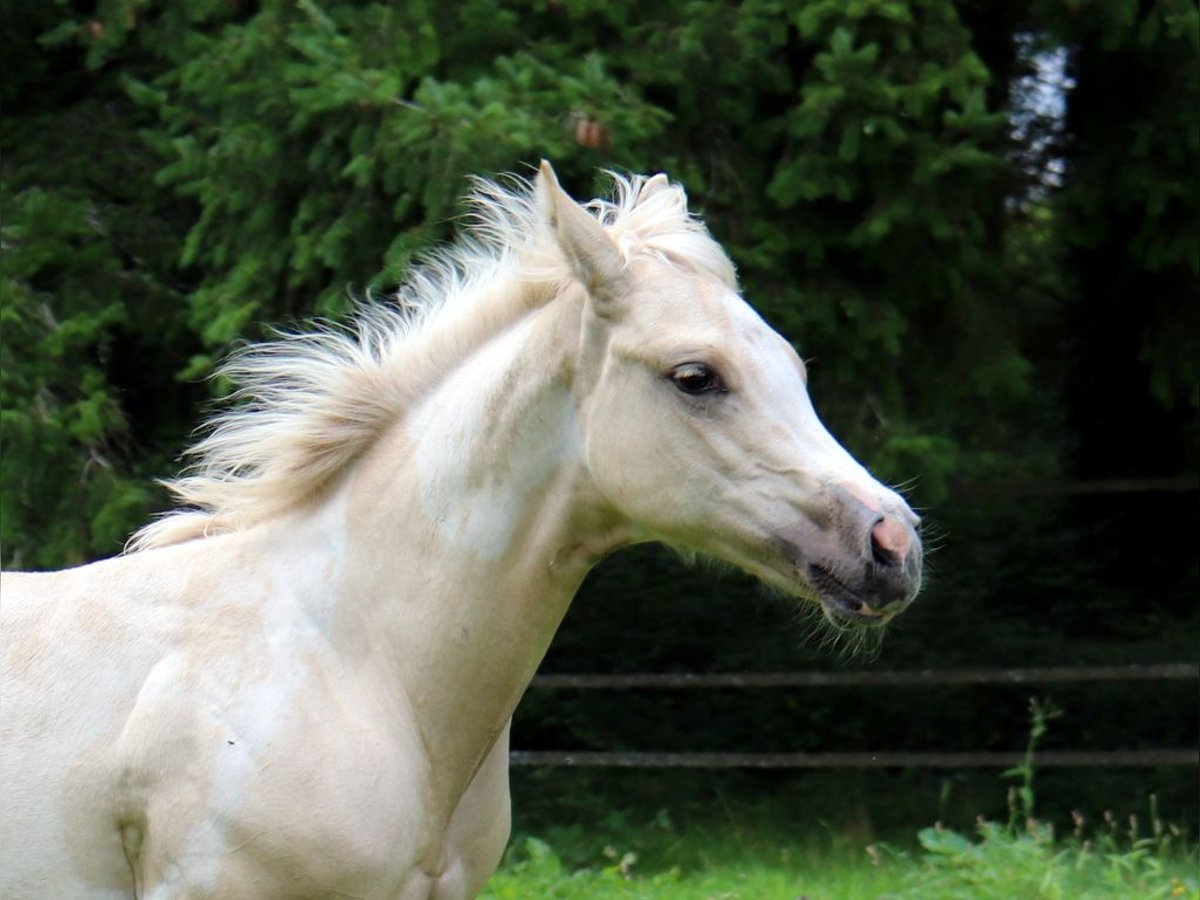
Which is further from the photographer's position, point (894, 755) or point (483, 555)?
point (894, 755)

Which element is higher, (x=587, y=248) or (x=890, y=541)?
(x=587, y=248)

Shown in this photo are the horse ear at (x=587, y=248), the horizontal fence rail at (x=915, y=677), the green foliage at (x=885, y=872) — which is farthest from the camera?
the horizontal fence rail at (x=915, y=677)

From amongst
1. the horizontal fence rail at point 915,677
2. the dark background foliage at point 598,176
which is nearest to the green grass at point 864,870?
the horizontal fence rail at point 915,677

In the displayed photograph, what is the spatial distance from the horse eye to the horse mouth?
367 millimetres

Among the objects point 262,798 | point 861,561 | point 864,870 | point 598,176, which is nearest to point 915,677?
point 864,870

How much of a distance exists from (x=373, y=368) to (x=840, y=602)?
3.57 ft

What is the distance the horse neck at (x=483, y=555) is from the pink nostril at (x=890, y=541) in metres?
0.56

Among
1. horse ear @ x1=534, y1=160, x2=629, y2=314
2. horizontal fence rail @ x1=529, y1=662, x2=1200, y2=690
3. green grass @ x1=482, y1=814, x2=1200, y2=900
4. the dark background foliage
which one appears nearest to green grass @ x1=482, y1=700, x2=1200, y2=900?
green grass @ x1=482, y1=814, x2=1200, y2=900

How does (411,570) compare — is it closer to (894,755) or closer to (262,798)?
(262,798)

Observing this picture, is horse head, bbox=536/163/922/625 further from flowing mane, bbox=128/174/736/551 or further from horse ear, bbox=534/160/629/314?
flowing mane, bbox=128/174/736/551

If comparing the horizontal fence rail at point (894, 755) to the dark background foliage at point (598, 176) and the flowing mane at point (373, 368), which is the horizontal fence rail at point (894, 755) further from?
the flowing mane at point (373, 368)

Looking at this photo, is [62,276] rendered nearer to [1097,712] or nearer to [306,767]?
[306,767]

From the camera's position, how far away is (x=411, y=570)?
2867 millimetres

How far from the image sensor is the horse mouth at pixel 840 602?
255 centimetres
